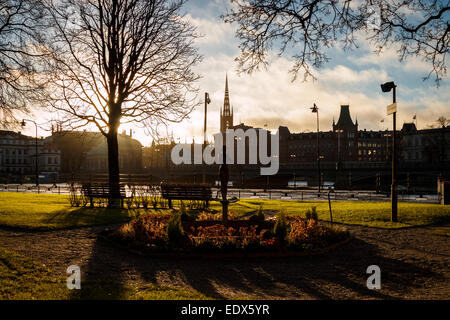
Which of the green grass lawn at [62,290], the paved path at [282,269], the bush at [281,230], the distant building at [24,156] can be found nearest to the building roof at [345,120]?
the distant building at [24,156]

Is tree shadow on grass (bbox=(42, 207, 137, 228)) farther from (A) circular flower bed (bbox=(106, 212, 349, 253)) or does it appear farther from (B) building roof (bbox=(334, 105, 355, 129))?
(B) building roof (bbox=(334, 105, 355, 129))

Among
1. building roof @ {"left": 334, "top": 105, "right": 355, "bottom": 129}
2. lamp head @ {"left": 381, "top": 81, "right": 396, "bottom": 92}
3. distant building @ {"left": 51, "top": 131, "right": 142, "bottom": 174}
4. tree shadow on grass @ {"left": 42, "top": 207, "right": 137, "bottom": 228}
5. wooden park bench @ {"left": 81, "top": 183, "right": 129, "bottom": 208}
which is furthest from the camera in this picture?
building roof @ {"left": 334, "top": 105, "right": 355, "bottom": 129}

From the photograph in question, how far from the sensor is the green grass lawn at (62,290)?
5785 millimetres

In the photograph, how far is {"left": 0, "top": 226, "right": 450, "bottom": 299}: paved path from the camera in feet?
21.1

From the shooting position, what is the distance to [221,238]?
368 inches

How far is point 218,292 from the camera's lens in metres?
6.32

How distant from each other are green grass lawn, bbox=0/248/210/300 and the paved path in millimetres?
346

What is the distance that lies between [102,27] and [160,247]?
57.5 feet

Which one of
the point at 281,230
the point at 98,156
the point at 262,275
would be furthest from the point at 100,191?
the point at 98,156

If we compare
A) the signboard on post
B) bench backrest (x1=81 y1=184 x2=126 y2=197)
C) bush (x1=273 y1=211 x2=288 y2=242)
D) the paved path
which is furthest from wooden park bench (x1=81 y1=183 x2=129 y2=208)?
the signboard on post

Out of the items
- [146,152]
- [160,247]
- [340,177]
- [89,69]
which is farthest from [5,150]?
[160,247]

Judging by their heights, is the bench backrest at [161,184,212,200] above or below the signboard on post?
below

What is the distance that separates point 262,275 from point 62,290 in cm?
384
